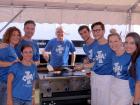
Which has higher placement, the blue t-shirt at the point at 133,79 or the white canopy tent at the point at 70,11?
the white canopy tent at the point at 70,11

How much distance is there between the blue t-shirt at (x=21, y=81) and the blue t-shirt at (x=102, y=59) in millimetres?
1127

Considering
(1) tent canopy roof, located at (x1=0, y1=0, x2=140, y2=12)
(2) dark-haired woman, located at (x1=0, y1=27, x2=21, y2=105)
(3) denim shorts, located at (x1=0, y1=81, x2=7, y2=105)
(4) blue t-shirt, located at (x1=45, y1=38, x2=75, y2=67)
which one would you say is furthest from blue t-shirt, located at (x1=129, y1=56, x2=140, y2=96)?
(4) blue t-shirt, located at (x1=45, y1=38, x2=75, y2=67)

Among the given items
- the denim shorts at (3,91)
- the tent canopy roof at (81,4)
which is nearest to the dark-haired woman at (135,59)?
the denim shorts at (3,91)

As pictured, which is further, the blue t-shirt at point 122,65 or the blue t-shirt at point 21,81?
the blue t-shirt at point 122,65

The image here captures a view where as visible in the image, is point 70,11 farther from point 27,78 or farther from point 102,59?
point 27,78

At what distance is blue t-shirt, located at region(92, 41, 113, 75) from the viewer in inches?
187

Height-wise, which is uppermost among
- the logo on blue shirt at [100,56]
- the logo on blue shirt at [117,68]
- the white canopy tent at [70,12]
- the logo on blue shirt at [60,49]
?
the white canopy tent at [70,12]

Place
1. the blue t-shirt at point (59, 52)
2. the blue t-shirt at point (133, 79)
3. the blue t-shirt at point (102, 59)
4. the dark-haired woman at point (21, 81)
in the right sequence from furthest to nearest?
the blue t-shirt at point (59, 52) < the blue t-shirt at point (102, 59) < the dark-haired woman at point (21, 81) < the blue t-shirt at point (133, 79)

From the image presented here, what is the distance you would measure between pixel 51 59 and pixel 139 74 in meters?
2.83

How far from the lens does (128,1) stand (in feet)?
20.0

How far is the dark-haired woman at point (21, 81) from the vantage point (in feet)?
13.1

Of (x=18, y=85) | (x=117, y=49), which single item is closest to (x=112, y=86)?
(x=117, y=49)

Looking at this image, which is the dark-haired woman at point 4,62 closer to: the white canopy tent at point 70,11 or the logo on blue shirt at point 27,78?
the logo on blue shirt at point 27,78

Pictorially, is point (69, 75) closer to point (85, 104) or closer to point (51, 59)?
point (85, 104)
